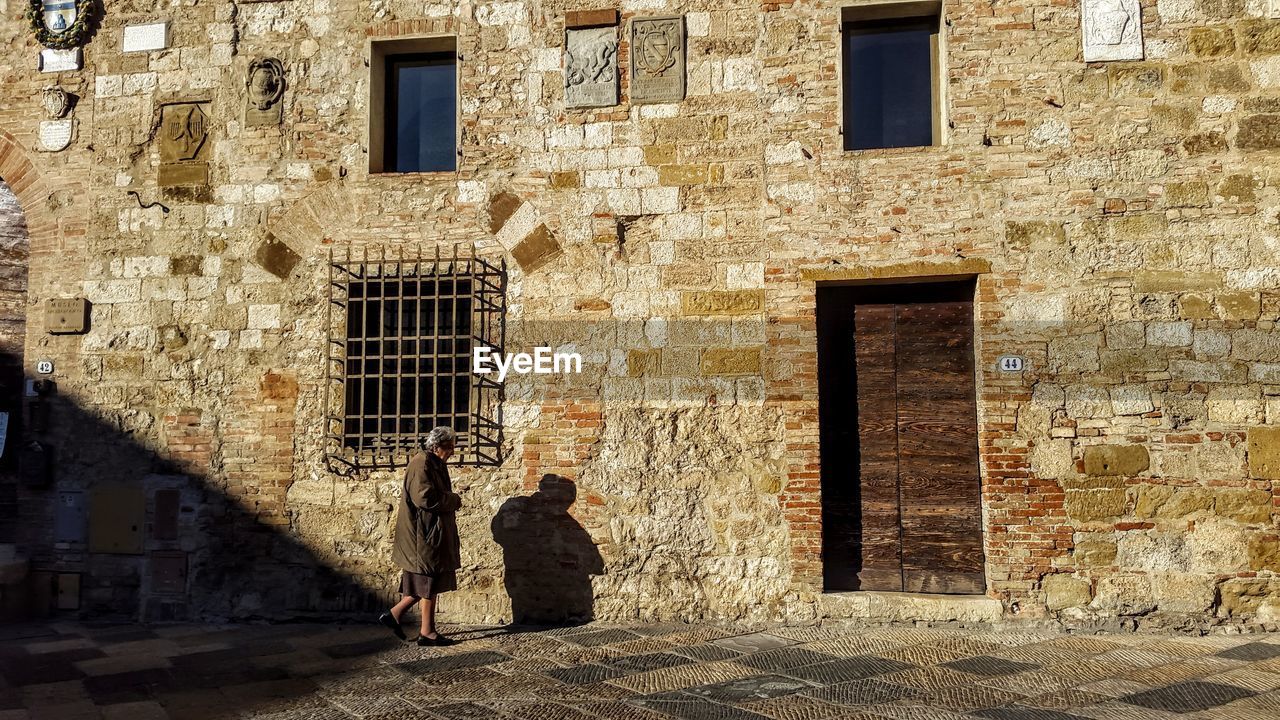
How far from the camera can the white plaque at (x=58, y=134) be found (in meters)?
6.95

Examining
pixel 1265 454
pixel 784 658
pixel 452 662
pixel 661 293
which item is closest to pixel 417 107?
pixel 661 293

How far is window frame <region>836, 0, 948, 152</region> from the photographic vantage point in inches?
239

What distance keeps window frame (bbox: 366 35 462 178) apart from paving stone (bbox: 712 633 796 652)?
3.76 m

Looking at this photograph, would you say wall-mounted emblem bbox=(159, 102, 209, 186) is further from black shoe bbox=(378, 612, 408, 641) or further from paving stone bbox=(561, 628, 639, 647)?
paving stone bbox=(561, 628, 639, 647)

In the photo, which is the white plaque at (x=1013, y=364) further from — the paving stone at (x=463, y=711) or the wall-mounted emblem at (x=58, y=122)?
the wall-mounted emblem at (x=58, y=122)

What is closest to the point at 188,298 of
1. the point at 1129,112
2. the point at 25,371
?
the point at 25,371

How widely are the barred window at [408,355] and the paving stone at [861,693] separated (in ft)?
9.25

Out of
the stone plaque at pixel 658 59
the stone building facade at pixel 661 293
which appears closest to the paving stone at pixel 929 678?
the stone building facade at pixel 661 293

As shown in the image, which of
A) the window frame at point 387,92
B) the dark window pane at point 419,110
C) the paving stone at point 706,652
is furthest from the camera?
the dark window pane at point 419,110

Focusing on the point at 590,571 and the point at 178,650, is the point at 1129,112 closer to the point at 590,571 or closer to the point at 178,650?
the point at 590,571

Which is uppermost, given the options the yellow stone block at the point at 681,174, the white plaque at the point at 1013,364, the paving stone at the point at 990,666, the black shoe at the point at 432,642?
the yellow stone block at the point at 681,174

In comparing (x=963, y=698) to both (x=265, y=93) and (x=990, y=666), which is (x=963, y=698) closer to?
(x=990, y=666)

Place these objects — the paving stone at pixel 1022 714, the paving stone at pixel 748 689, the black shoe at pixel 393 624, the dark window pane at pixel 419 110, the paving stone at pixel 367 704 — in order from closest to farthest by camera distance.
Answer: the paving stone at pixel 1022 714 < the paving stone at pixel 367 704 < the paving stone at pixel 748 689 < the black shoe at pixel 393 624 < the dark window pane at pixel 419 110

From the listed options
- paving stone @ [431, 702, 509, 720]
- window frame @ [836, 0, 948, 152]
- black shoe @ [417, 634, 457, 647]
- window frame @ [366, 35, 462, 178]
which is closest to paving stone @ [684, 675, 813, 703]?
paving stone @ [431, 702, 509, 720]
